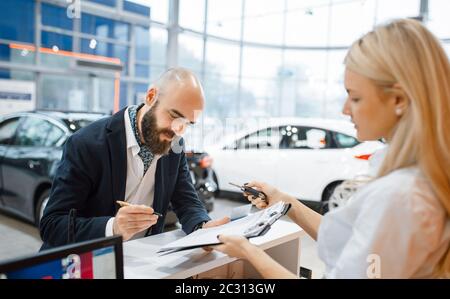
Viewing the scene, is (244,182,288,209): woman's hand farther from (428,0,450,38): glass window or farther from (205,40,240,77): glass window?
(205,40,240,77): glass window

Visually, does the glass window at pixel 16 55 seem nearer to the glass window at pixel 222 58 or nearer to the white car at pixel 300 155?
the white car at pixel 300 155

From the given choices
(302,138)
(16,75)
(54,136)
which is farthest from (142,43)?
(54,136)

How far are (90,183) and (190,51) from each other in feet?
29.7

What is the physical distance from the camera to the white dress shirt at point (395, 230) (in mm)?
917

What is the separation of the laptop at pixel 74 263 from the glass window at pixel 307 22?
10.9 meters

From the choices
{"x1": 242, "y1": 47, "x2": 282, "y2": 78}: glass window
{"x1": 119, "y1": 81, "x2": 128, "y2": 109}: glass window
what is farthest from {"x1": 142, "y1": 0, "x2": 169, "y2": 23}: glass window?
{"x1": 242, "y1": 47, "x2": 282, "y2": 78}: glass window

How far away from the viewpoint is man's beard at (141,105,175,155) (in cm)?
173

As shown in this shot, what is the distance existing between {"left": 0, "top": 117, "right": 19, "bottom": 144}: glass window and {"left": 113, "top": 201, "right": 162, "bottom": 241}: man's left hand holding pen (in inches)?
150

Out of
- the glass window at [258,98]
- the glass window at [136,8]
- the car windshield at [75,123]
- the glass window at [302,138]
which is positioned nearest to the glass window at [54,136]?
the car windshield at [75,123]

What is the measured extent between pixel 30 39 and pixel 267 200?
24.1 feet

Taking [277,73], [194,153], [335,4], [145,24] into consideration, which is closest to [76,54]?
[145,24]

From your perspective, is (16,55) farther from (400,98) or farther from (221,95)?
(400,98)

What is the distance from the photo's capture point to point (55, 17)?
7910 mm
